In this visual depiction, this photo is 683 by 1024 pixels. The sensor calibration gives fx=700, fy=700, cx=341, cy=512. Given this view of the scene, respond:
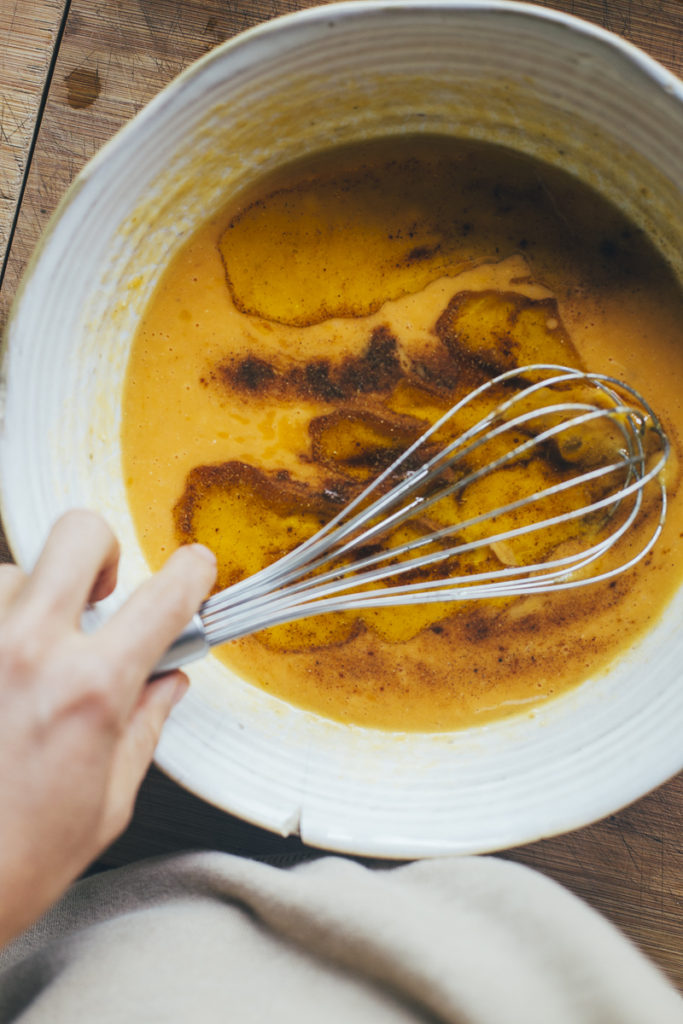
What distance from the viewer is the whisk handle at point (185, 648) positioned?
43cm

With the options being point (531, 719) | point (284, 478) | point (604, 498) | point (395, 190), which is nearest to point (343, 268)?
point (395, 190)

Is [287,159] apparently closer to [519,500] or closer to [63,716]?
[519,500]

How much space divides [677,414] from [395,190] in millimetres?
299

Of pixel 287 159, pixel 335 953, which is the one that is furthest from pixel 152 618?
pixel 287 159

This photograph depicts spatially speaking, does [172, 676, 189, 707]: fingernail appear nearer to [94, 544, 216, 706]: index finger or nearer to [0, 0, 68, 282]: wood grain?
[94, 544, 216, 706]: index finger

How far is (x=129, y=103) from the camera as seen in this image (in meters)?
0.54

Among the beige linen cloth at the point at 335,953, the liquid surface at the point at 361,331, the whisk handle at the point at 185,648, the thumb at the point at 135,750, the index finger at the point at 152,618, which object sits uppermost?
the liquid surface at the point at 361,331

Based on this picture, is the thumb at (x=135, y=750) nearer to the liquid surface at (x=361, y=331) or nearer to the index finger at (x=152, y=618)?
A: the index finger at (x=152, y=618)

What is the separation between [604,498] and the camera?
594 mm

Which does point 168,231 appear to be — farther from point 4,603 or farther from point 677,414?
point 677,414

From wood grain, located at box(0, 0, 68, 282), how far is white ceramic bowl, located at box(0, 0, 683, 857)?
0.35ft

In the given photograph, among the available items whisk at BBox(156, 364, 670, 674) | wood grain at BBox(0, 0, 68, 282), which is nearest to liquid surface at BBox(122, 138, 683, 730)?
whisk at BBox(156, 364, 670, 674)

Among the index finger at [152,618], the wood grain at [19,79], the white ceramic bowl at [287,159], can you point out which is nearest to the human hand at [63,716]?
the index finger at [152,618]

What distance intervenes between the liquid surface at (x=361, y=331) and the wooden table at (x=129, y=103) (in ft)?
0.35
